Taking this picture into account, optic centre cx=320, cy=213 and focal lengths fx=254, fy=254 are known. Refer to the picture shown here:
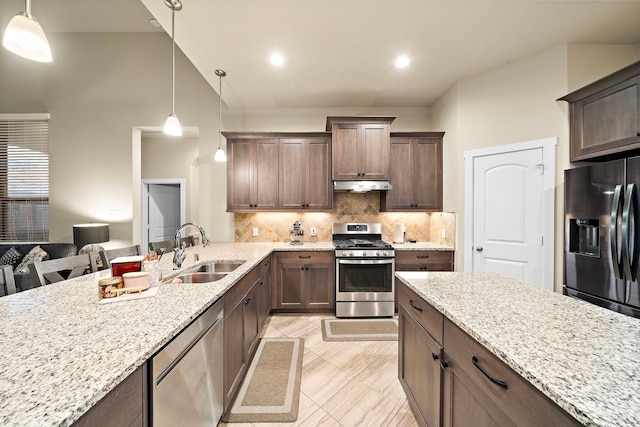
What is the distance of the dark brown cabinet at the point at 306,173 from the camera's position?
3.68 metres

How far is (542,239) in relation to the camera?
261 centimetres

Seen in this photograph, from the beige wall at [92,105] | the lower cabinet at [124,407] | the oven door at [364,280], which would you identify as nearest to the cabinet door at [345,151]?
the oven door at [364,280]

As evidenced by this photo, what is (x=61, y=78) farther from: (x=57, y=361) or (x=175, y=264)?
(x=57, y=361)

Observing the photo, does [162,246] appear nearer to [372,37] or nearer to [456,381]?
[456,381]

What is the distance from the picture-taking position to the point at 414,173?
12.1 ft

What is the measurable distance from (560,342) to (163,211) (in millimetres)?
6194

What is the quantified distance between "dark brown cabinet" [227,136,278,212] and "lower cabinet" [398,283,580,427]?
250 cm

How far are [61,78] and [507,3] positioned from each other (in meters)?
6.22

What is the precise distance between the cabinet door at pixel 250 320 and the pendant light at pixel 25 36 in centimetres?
191

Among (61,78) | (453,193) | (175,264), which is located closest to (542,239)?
(453,193)

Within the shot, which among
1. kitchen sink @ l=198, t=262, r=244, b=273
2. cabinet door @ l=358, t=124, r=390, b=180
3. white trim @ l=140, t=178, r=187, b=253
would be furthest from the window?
cabinet door @ l=358, t=124, r=390, b=180

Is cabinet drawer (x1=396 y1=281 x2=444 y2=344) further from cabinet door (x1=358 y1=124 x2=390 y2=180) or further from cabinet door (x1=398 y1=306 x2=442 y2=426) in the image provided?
cabinet door (x1=358 y1=124 x2=390 y2=180)

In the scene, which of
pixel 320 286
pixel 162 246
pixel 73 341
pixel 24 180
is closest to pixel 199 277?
pixel 162 246

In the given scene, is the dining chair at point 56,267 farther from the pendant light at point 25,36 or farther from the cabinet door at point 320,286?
the cabinet door at point 320,286
